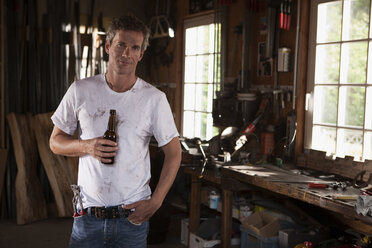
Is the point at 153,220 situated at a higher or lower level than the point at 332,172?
lower

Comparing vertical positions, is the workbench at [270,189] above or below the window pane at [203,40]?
below

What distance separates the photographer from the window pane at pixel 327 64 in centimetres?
379

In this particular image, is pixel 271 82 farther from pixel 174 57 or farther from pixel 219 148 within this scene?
pixel 174 57

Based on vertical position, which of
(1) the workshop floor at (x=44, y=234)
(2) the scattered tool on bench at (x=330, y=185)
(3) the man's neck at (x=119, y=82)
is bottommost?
(1) the workshop floor at (x=44, y=234)

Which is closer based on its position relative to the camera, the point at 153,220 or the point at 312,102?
the point at 312,102

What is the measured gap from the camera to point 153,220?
14.9ft

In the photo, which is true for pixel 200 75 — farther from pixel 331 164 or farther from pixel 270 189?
pixel 270 189

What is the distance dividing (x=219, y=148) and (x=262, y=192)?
63 centimetres

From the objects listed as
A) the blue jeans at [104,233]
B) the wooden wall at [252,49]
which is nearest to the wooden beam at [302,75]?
the wooden wall at [252,49]

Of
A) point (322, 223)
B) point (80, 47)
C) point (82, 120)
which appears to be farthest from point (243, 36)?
point (82, 120)

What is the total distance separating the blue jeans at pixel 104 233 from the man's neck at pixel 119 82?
22.1 inches

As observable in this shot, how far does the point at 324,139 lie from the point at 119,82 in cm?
231

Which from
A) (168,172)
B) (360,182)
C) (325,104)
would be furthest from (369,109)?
(168,172)

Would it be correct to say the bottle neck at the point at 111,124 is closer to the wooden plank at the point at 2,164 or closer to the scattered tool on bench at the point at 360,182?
the scattered tool on bench at the point at 360,182
